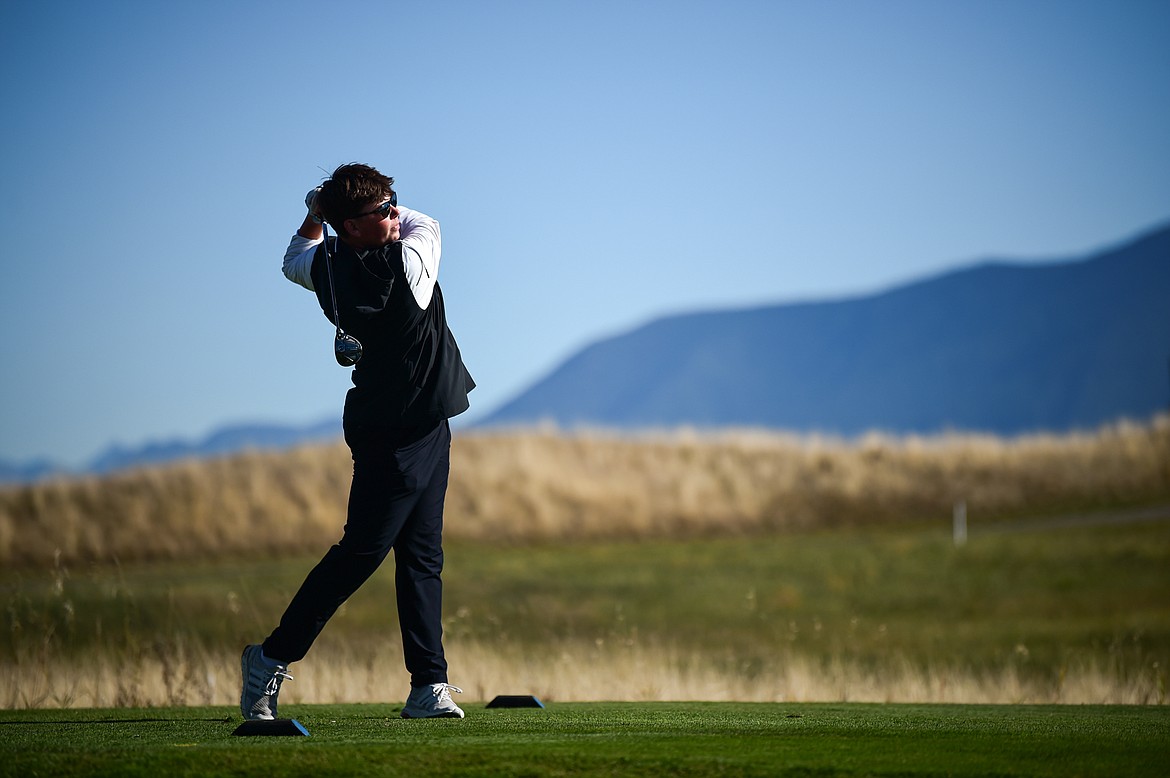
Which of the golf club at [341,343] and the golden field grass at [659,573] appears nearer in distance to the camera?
the golf club at [341,343]

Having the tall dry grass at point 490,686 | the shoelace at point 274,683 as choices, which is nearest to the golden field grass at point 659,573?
the tall dry grass at point 490,686

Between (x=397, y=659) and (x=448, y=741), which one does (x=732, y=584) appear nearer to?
(x=397, y=659)

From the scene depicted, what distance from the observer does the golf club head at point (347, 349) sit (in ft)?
16.9

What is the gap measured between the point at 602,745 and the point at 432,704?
125 cm

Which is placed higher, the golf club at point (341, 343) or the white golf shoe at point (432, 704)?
the golf club at point (341, 343)

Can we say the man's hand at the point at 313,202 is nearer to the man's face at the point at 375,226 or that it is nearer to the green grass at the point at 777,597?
the man's face at the point at 375,226

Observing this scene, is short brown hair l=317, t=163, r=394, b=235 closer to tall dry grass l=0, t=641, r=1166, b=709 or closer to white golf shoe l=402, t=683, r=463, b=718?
white golf shoe l=402, t=683, r=463, b=718

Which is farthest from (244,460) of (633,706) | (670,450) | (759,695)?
(633,706)

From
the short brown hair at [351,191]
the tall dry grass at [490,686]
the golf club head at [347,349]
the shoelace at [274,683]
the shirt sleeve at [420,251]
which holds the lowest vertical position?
the tall dry grass at [490,686]

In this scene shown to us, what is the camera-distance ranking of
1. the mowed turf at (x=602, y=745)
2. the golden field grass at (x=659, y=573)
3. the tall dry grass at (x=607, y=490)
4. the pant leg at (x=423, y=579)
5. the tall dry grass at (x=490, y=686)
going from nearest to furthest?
the mowed turf at (x=602, y=745)
the pant leg at (x=423, y=579)
the tall dry grass at (x=490, y=686)
the golden field grass at (x=659, y=573)
the tall dry grass at (x=607, y=490)

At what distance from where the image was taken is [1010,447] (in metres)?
34.0

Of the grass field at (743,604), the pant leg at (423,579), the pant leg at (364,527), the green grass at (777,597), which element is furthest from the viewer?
the green grass at (777,597)

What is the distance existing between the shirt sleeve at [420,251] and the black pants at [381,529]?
21.8 inches

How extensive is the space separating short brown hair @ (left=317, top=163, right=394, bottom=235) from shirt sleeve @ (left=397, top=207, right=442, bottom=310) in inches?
5.9
